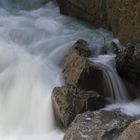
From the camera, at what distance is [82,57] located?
6.57 meters

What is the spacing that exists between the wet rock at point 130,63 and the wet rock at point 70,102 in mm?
783

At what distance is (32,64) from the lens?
7.05 meters

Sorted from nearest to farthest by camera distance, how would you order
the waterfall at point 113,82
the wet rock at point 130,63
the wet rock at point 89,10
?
1. the wet rock at point 130,63
2. the waterfall at point 113,82
3. the wet rock at point 89,10

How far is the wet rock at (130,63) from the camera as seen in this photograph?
20.7 feet

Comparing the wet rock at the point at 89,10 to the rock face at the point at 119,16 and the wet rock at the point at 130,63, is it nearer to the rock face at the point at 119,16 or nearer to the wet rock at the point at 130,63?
the rock face at the point at 119,16

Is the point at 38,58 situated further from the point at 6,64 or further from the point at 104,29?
the point at 104,29

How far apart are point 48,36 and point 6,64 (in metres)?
1.63

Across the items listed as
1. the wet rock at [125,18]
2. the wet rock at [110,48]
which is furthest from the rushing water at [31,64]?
the wet rock at [125,18]

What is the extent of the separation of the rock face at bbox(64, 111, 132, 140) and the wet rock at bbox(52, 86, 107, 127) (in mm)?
324

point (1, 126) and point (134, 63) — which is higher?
point (134, 63)

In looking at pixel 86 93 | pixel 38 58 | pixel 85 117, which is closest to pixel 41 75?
pixel 38 58

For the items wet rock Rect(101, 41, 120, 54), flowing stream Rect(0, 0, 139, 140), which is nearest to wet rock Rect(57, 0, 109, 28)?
flowing stream Rect(0, 0, 139, 140)

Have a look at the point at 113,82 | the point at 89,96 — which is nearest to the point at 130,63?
the point at 113,82

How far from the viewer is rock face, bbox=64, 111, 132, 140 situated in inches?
195
